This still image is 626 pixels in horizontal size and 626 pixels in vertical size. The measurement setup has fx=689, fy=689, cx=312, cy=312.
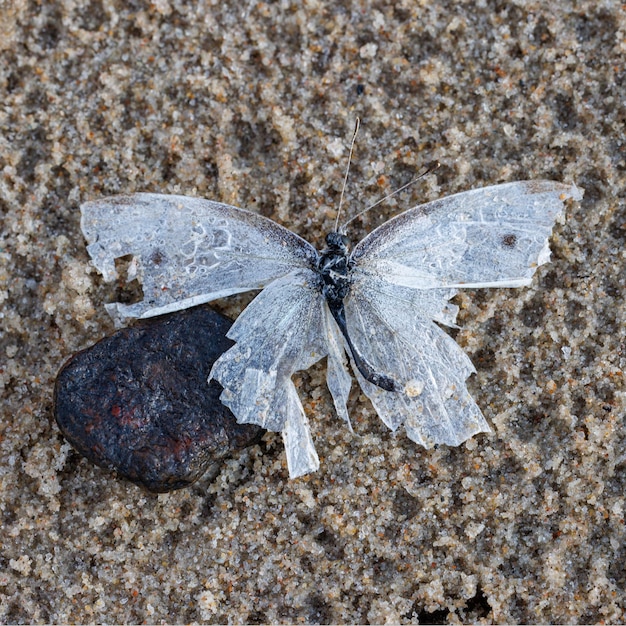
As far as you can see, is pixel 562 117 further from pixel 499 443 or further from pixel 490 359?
pixel 499 443

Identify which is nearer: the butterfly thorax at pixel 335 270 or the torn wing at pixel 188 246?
the butterfly thorax at pixel 335 270

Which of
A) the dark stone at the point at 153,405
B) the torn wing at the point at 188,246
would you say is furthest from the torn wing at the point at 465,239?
the dark stone at the point at 153,405

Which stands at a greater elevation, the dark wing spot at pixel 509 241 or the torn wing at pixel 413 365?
the dark wing spot at pixel 509 241

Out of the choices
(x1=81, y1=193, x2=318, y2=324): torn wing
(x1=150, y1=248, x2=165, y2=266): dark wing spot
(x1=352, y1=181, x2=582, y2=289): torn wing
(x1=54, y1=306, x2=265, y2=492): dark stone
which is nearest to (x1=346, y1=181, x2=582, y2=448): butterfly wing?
(x1=352, y1=181, x2=582, y2=289): torn wing

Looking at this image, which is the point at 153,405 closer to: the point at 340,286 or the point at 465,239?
the point at 340,286

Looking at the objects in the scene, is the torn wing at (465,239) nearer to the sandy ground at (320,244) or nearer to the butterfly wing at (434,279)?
the butterfly wing at (434,279)

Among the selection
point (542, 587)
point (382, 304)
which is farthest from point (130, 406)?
point (542, 587)
